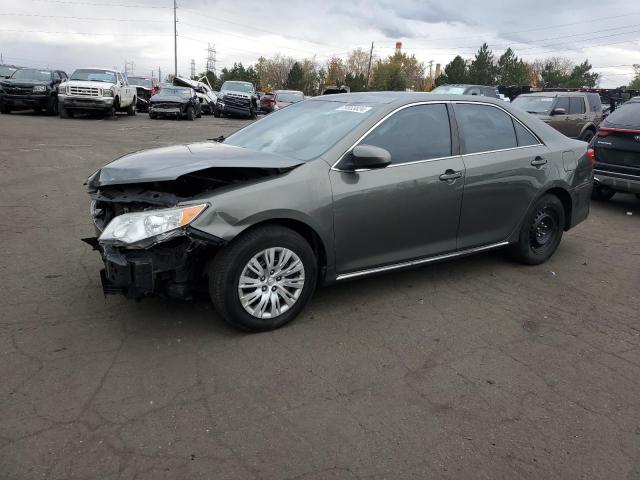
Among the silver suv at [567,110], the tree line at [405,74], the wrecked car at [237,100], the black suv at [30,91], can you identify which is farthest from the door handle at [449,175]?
the tree line at [405,74]

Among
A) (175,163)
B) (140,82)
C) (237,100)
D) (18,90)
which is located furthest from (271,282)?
(140,82)

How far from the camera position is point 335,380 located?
3152 millimetres

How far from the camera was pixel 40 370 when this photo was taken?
→ 3.10 m

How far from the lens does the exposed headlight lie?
10.8 feet

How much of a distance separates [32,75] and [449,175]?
65.9 feet

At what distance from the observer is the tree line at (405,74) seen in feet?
200

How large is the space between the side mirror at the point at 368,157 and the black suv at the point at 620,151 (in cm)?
505

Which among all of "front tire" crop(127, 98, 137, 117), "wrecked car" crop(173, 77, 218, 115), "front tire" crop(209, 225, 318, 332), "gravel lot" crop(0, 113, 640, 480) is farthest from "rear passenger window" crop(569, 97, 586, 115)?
"wrecked car" crop(173, 77, 218, 115)

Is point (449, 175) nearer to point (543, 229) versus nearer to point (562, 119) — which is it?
point (543, 229)

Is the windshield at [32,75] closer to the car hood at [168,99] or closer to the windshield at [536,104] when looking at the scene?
the car hood at [168,99]

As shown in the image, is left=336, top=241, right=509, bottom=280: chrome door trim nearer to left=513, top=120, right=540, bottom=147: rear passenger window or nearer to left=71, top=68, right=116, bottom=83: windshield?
left=513, top=120, right=540, bottom=147: rear passenger window

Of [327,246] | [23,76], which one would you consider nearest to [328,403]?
[327,246]

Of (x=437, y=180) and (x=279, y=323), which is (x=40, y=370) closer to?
(x=279, y=323)

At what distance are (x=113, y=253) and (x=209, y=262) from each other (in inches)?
24.0
